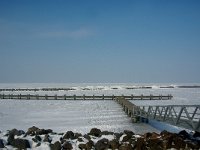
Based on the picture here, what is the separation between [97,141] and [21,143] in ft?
11.2

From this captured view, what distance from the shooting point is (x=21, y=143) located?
15.0 meters

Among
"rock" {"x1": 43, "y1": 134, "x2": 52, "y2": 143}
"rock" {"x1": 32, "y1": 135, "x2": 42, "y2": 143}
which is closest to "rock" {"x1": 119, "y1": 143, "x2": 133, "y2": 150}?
"rock" {"x1": 43, "y1": 134, "x2": 52, "y2": 143}

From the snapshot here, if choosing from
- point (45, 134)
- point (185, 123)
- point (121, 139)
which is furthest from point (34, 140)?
point (185, 123)

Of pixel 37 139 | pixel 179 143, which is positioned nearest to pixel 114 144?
pixel 179 143

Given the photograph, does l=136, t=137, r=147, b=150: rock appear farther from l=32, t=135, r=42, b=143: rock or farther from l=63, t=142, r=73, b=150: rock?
l=32, t=135, r=42, b=143: rock

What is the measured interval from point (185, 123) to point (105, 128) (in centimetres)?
545

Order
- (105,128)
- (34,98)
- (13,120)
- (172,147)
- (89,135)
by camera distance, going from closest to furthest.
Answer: (172,147), (89,135), (105,128), (13,120), (34,98)

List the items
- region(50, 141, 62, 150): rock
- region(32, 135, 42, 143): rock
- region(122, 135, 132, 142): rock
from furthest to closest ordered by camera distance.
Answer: region(32, 135, 42, 143): rock → region(122, 135, 132, 142): rock → region(50, 141, 62, 150): rock

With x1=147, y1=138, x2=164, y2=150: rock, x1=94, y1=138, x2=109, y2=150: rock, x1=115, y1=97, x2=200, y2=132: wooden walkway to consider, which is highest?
x1=115, y1=97, x2=200, y2=132: wooden walkway

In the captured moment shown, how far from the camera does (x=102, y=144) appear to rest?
14.5m

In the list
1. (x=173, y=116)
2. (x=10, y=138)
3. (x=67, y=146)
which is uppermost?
(x=173, y=116)

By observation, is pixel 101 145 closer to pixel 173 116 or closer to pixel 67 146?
pixel 67 146

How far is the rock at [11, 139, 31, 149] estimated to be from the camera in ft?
48.8

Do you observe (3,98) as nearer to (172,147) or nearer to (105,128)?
(105,128)
